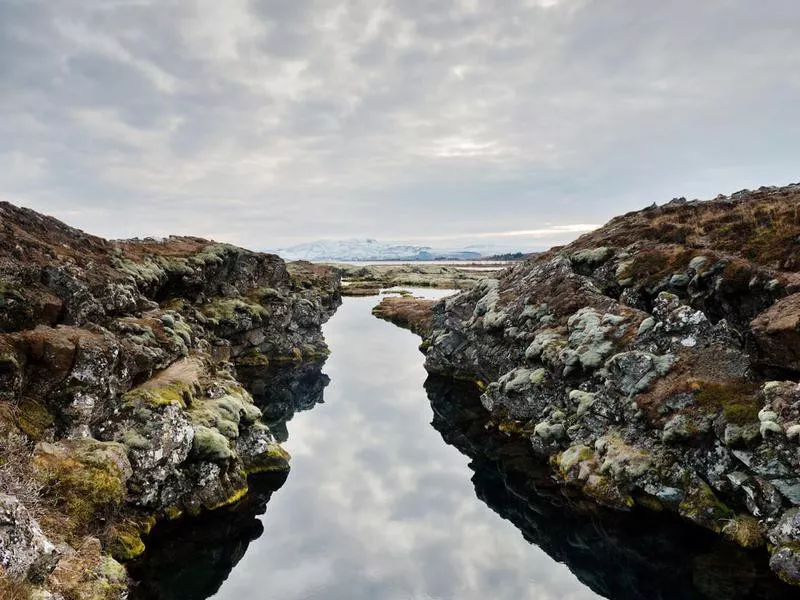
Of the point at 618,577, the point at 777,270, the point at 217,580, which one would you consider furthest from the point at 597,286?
the point at 217,580

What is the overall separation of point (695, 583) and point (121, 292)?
3883 cm

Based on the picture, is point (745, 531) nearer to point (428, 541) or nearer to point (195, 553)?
point (428, 541)

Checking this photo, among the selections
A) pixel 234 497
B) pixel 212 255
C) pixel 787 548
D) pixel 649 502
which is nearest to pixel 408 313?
pixel 212 255

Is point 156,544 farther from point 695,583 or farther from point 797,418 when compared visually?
point 797,418

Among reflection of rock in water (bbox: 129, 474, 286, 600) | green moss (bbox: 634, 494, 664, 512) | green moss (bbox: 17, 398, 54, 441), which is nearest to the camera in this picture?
green moss (bbox: 17, 398, 54, 441)

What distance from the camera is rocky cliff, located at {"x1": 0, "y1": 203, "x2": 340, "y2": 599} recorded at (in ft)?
57.7

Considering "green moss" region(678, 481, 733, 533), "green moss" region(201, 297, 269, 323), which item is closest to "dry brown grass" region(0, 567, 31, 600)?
"green moss" region(678, 481, 733, 533)

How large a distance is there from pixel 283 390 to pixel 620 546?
4061cm

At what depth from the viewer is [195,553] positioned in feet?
78.6

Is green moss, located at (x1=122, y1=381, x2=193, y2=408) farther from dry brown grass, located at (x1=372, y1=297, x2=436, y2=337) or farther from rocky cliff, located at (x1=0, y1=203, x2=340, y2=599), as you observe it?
dry brown grass, located at (x1=372, y1=297, x2=436, y2=337)

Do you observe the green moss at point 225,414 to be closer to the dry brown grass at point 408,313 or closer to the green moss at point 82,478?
the green moss at point 82,478

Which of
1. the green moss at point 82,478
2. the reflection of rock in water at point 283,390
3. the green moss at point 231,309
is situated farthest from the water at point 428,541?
the green moss at point 231,309

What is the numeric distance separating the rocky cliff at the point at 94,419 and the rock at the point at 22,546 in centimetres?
4

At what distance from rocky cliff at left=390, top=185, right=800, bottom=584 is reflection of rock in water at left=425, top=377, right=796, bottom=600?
0.85 meters
